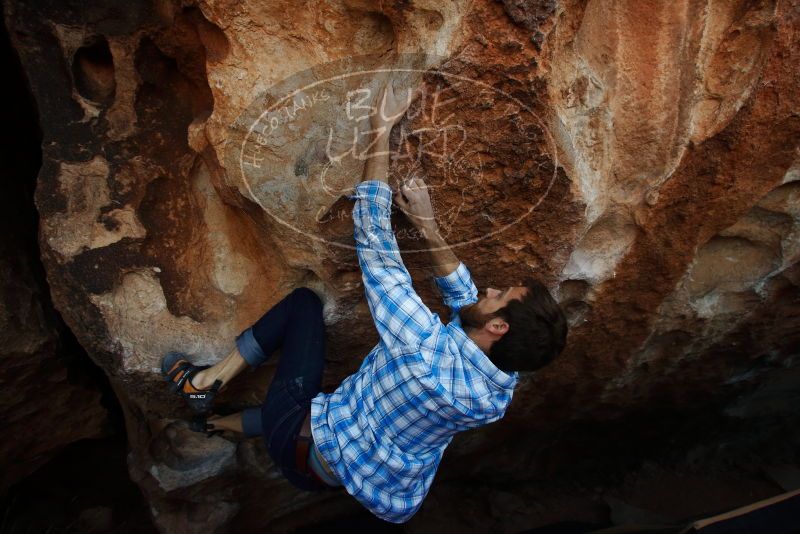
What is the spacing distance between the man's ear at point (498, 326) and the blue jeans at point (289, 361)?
0.50 meters

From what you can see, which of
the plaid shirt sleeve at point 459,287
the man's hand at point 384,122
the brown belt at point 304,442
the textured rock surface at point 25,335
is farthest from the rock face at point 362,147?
the textured rock surface at point 25,335

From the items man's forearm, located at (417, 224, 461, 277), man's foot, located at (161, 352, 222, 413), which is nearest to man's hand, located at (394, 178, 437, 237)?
man's forearm, located at (417, 224, 461, 277)

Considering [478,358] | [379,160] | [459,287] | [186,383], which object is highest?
[379,160]

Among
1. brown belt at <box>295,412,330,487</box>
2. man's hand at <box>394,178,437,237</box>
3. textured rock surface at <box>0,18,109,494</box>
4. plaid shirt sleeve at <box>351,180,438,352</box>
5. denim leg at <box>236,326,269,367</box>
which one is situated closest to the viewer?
plaid shirt sleeve at <box>351,180,438,352</box>

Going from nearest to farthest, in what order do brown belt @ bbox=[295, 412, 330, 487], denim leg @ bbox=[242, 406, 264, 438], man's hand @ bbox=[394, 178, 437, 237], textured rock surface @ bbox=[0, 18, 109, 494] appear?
man's hand @ bbox=[394, 178, 437, 237], brown belt @ bbox=[295, 412, 330, 487], denim leg @ bbox=[242, 406, 264, 438], textured rock surface @ bbox=[0, 18, 109, 494]

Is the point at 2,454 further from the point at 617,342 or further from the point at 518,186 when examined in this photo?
the point at 617,342

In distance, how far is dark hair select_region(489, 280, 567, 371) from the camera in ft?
4.19

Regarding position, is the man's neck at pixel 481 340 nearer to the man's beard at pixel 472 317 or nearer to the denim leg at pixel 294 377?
the man's beard at pixel 472 317

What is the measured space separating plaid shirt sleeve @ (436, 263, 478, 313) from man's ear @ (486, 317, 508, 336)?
133 mm

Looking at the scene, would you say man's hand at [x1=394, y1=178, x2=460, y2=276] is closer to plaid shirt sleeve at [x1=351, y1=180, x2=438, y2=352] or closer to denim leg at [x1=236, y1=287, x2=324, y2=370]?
plaid shirt sleeve at [x1=351, y1=180, x2=438, y2=352]

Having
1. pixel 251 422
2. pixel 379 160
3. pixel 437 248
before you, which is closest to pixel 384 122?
pixel 379 160

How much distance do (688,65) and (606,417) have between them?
1705 mm

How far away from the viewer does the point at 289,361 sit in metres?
1.58

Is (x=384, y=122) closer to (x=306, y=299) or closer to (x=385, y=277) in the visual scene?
(x=385, y=277)
